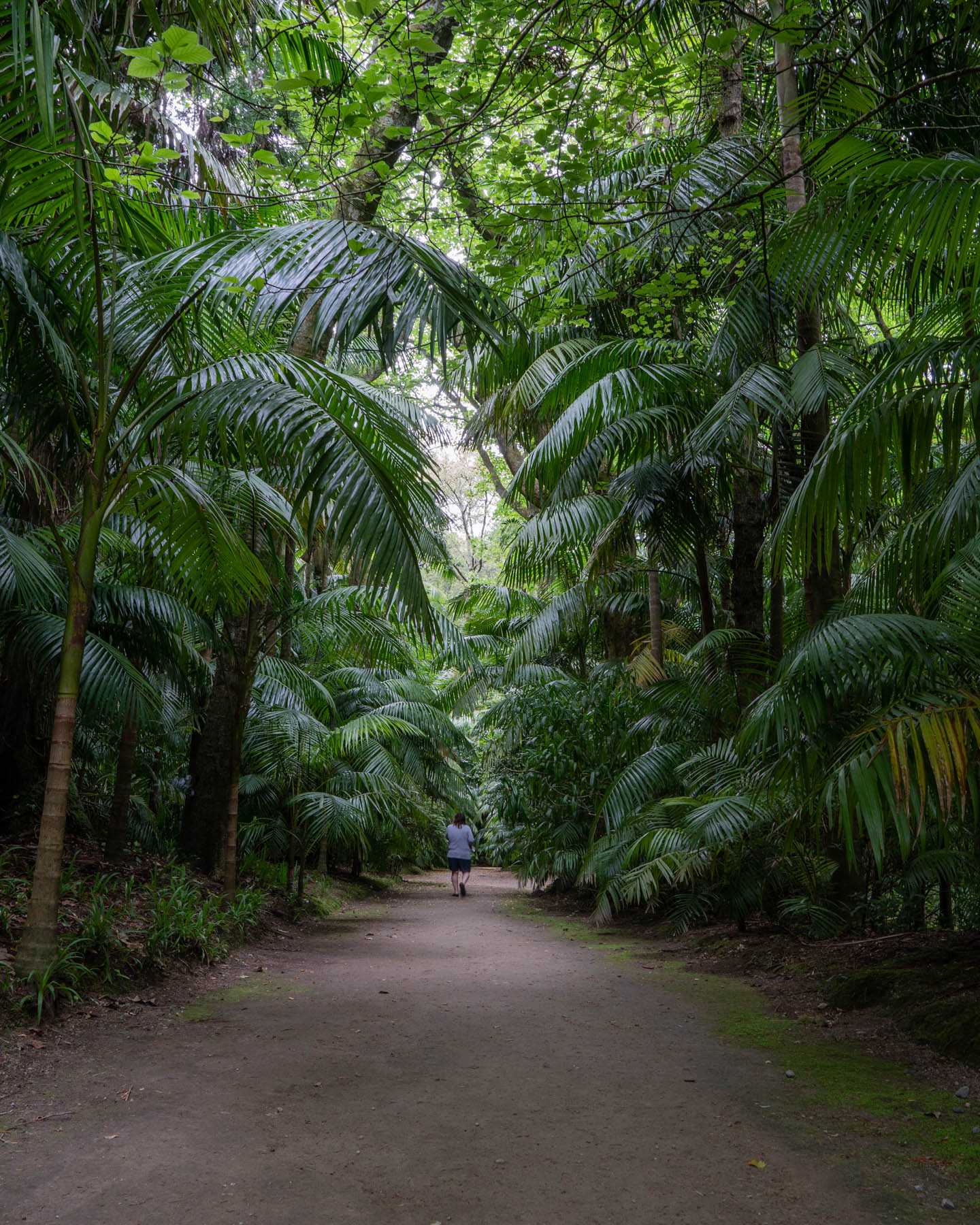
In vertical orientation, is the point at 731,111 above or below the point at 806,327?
above

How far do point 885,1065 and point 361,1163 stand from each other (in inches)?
99.7

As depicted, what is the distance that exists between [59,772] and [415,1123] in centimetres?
263

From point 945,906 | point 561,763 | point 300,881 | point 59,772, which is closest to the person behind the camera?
point 59,772

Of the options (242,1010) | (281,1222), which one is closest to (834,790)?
(281,1222)

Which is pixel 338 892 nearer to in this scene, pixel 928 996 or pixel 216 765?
pixel 216 765

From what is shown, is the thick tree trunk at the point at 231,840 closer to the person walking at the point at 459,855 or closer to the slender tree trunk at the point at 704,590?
the slender tree trunk at the point at 704,590

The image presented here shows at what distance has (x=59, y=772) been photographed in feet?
15.3

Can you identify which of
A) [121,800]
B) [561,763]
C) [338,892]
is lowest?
[338,892]

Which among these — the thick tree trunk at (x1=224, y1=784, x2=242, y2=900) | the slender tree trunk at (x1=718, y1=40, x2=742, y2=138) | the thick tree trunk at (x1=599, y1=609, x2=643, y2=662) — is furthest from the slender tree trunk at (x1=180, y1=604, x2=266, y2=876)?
the slender tree trunk at (x1=718, y1=40, x2=742, y2=138)

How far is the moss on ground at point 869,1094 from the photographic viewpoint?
2957 millimetres

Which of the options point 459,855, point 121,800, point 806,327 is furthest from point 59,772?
point 459,855

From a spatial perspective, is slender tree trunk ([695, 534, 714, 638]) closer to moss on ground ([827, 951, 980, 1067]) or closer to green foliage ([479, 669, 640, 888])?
green foliage ([479, 669, 640, 888])

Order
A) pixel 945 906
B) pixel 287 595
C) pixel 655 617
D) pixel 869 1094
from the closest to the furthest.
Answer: pixel 869 1094
pixel 945 906
pixel 287 595
pixel 655 617

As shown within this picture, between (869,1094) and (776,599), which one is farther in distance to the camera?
(776,599)
